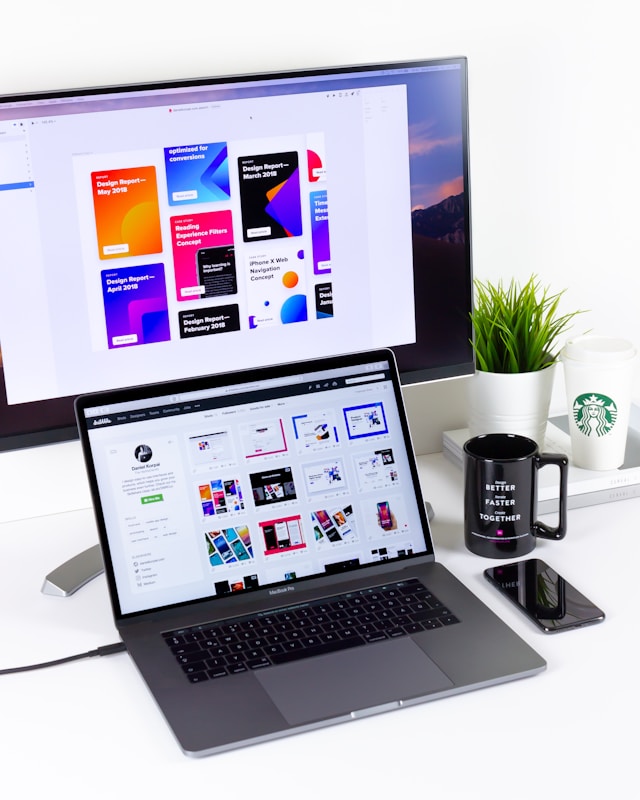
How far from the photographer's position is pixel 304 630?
1.06 m

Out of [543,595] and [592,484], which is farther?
[592,484]

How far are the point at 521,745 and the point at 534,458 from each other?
1.25ft

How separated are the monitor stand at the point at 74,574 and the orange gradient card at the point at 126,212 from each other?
1.10 ft

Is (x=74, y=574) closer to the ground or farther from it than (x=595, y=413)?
closer to the ground

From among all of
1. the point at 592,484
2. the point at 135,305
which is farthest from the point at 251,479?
the point at 592,484

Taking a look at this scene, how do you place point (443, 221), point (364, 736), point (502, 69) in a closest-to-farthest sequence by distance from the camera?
point (364, 736)
point (443, 221)
point (502, 69)

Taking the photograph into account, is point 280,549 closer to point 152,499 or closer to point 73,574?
point 152,499

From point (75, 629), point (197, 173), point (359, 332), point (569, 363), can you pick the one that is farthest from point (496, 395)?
point (75, 629)

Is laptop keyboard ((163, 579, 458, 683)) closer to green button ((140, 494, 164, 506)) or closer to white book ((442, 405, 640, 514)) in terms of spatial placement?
green button ((140, 494, 164, 506))

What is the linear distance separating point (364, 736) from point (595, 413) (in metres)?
0.58

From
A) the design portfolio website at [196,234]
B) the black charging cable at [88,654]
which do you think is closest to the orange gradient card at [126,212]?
the design portfolio website at [196,234]

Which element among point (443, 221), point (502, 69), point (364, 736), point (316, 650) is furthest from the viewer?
point (502, 69)

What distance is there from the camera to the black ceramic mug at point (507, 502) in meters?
1.18

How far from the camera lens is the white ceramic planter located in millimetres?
1339
